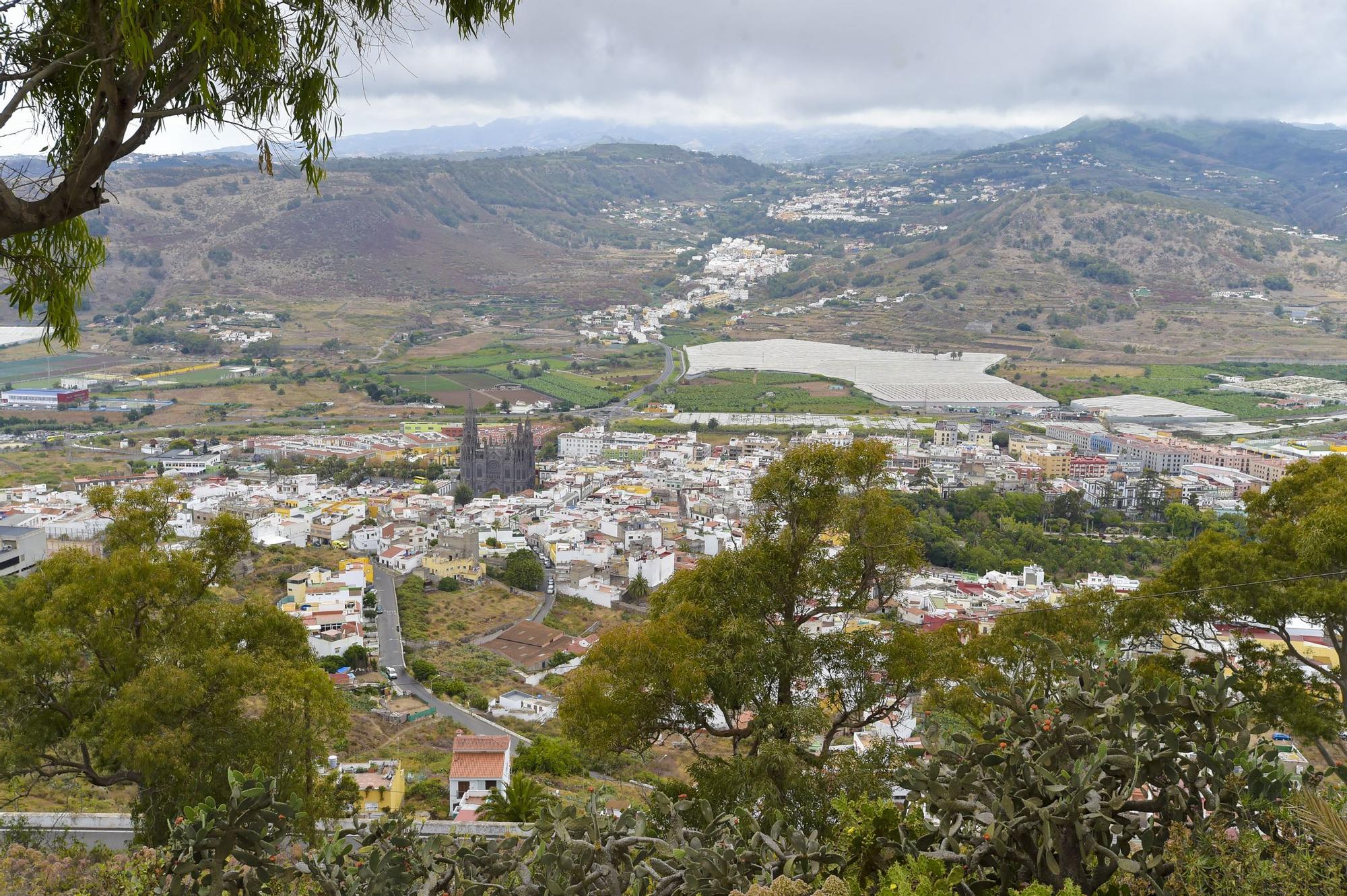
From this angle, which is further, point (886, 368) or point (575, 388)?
point (886, 368)

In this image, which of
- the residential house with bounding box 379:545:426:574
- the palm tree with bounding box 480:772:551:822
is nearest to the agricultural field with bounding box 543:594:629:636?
the residential house with bounding box 379:545:426:574

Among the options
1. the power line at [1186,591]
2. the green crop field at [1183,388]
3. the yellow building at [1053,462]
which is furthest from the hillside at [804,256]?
the power line at [1186,591]

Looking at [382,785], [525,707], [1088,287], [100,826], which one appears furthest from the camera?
[1088,287]

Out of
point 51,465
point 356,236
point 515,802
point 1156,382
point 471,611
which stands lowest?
point 471,611

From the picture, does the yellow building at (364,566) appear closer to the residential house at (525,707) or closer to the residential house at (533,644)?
the residential house at (533,644)

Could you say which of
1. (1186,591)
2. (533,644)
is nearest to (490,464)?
(533,644)

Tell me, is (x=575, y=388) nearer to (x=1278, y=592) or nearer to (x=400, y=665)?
(x=400, y=665)
